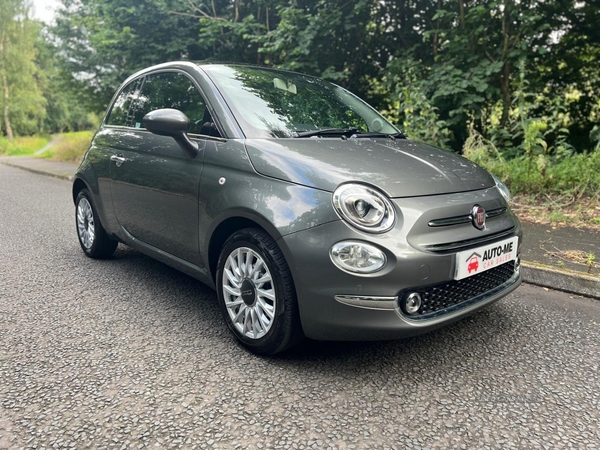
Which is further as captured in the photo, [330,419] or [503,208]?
[503,208]

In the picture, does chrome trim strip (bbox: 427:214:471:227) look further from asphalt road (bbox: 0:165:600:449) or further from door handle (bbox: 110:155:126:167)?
door handle (bbox: 110:155:126:167)

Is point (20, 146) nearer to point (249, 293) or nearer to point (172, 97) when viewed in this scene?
point (172, 97)

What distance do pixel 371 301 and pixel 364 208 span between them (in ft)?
1.39

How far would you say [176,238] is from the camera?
2.99m

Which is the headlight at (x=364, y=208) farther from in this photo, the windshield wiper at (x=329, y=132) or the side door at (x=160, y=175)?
the side door at (x=160, y=175)

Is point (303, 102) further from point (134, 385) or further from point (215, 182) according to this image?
point (134, 385)

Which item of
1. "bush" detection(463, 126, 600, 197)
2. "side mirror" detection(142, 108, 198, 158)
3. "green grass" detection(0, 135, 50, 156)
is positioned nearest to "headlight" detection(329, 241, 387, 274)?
"side mirror" detection(142, 108, 198, 158)

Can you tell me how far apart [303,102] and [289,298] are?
150 cm

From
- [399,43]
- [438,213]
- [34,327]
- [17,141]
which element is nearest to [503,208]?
[438,213]

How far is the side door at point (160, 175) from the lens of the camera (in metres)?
2.84

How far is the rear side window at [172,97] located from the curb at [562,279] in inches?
108

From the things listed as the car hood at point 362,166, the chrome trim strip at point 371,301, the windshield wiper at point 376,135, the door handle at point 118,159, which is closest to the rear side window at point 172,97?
the door handle at point 118,159

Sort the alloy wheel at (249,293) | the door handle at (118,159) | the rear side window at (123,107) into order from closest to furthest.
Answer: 1. the alloy wheel at (249,293)
2. the door handle at (118,159)
3. the rear side window at (123,107)

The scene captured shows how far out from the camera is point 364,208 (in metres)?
2.15
